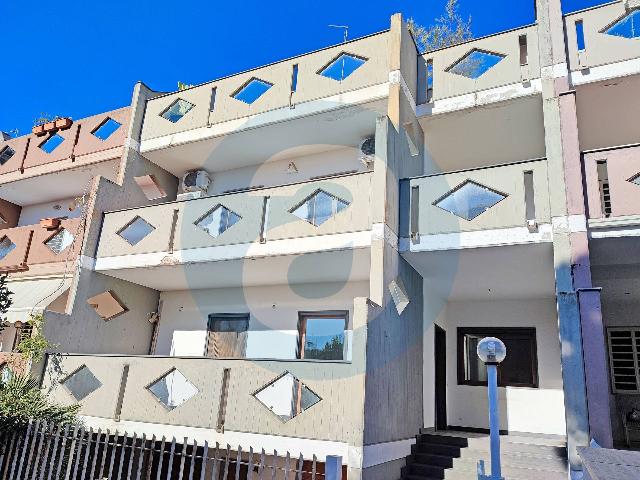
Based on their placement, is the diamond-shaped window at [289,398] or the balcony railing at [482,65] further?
the balcony railing at [482,65]

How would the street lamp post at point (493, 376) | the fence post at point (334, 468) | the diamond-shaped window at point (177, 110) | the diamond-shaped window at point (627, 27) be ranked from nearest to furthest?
the fence post at point (334, 468) < the street lamp post at point (493, 376) < the diamond-shaped window at point (627, 27) < the diamond-shaped window at point (177, 110)

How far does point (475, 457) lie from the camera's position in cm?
971

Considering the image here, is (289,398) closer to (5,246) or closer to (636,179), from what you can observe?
(636,179)

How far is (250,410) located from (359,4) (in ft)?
60.2

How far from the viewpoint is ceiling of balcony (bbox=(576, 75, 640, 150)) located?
1045 cm

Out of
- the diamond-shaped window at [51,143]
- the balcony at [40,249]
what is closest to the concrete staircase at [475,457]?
the balcony at [40,249]

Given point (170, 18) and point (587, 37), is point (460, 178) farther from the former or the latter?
point (170, 18)

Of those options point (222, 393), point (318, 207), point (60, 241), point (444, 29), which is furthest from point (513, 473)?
point (444, 29)

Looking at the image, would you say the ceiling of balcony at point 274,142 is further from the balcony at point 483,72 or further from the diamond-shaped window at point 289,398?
the diamond-shaped window at point 289,398

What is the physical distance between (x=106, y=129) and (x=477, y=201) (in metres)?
11.8

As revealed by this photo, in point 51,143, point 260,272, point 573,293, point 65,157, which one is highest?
point 51,143

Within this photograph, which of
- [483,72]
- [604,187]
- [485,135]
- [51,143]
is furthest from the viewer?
[51,143]

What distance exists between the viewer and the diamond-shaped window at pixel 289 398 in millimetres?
8453

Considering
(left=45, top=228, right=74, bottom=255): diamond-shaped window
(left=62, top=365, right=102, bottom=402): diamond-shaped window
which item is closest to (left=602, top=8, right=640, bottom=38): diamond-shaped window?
(left=62, top=365, right=102, bottom=402): diamond-shaped window
